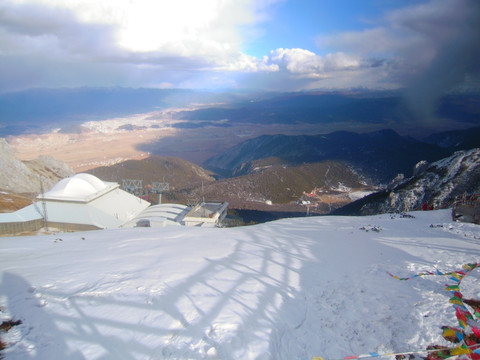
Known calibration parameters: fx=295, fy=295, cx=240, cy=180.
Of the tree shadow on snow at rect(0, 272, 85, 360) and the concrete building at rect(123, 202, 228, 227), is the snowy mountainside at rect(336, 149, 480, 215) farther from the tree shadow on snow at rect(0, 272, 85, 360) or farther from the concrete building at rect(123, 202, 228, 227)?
the tree shadow on snow at rect(0, 272, 85, 360)

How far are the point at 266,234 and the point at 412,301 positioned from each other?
8505 mm

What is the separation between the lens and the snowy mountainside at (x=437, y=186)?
3741 centimetres

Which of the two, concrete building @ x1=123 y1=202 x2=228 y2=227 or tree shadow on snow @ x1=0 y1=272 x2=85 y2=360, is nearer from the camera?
tree shadow on snow @ x1=0 y1=272 x2=85 y2=360

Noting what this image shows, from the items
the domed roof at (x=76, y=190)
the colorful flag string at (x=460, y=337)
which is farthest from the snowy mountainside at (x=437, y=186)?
the domed roof at (x=76, y=190)

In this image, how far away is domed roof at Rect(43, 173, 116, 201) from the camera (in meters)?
28.2

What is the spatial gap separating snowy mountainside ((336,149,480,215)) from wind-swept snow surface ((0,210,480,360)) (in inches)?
1188

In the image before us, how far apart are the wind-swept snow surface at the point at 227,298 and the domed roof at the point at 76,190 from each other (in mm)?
16991

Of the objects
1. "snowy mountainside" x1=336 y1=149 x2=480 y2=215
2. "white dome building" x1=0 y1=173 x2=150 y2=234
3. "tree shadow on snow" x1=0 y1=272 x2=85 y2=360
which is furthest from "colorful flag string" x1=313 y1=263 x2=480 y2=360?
"snowy mountainside" x1=336 y1=149 x2=480 y2=215

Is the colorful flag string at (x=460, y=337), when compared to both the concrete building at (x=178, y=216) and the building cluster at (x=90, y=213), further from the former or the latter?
the building cluster at (x=90, y=213)

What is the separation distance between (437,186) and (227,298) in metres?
43.4

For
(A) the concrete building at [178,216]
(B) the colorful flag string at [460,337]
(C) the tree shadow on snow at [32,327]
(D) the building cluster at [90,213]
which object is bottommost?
(A) the concrete building at [178,216]

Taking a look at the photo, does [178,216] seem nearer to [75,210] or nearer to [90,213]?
[90,213]

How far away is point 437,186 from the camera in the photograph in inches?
1603

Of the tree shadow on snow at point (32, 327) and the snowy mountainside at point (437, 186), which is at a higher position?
the tree shadow on snow at point (32, 327)
